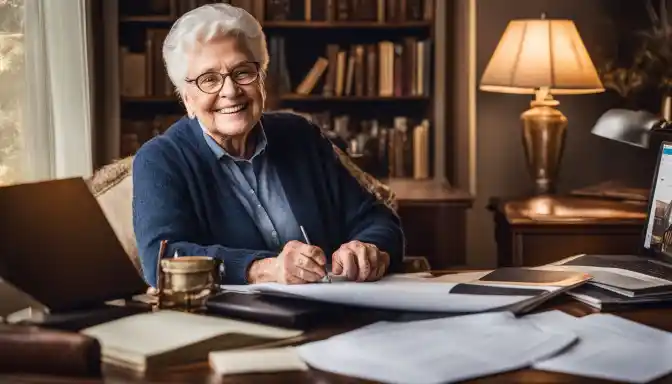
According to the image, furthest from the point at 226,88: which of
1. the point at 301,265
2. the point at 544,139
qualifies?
the point at 544,139

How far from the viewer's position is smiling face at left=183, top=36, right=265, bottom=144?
2.01 meters

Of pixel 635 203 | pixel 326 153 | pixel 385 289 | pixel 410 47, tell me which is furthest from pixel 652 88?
pixel 385 289

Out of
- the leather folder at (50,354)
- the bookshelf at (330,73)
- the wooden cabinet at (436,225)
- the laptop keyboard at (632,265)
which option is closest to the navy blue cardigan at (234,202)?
the laptop keyboard at (632,265)

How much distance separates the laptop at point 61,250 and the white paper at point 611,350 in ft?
2.00

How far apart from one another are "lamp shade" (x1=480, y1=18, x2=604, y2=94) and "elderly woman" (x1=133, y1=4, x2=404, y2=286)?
4.41ft

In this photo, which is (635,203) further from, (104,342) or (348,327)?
(104,342)

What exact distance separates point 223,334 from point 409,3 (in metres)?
2.84

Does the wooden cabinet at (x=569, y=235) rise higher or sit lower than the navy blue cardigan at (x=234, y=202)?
lower

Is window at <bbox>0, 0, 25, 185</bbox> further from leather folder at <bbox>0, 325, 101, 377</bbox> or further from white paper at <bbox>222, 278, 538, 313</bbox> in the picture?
leather folder at <bbox>0, 325, 101, 377</bbox>

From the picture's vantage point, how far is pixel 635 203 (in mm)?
3193

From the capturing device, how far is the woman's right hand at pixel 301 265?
1634 millimetres

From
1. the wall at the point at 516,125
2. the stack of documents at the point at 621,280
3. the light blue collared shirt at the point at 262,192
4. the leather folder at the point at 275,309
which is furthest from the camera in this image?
the wall at the point at 516,125

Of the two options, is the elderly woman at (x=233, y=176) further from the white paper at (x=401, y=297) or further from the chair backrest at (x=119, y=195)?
the white paper at (x=401, y=297)

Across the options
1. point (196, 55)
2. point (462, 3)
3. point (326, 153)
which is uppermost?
point (462, 3)
